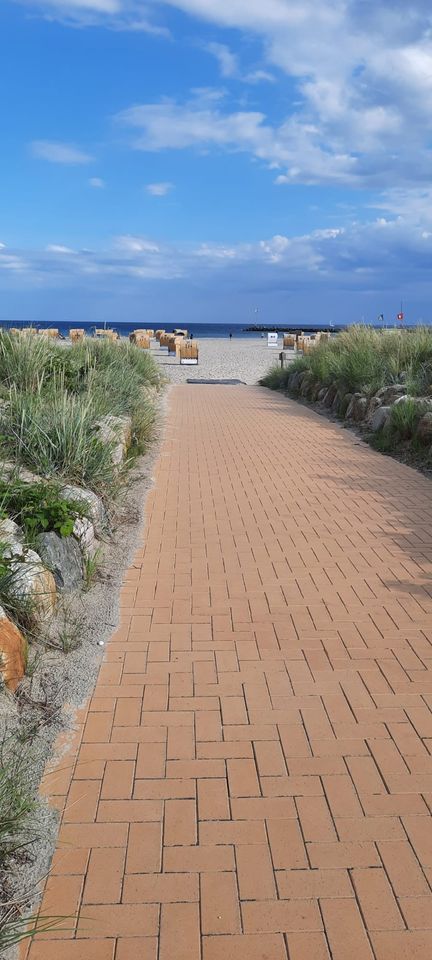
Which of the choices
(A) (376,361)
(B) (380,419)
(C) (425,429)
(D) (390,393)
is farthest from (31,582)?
(A) (376,361)

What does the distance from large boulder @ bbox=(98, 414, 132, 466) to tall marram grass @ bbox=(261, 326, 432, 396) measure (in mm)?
4780

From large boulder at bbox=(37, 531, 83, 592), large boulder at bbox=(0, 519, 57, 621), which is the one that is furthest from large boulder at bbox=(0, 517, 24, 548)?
large boulder at bbox=(37, 531, 83, 592)

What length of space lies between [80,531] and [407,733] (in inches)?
112

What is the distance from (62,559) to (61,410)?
2.61 m

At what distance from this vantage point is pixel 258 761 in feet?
11.1

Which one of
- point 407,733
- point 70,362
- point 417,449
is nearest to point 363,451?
point 417,449

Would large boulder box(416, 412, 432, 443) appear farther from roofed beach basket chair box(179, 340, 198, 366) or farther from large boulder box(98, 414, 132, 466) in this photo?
roofed beach basket chair box(179, 340, 198, 366)

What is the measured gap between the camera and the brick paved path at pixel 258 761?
2.56 metres

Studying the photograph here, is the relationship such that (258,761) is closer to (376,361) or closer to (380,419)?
(380,419)

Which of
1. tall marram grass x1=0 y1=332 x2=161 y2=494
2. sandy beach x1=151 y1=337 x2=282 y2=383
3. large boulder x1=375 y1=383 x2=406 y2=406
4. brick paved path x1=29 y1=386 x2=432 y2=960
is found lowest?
sandy beach x1=151 y1=337 x2=282 y2=383

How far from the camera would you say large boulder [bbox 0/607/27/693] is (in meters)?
3.79

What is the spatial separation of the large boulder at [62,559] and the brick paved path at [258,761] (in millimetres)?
417

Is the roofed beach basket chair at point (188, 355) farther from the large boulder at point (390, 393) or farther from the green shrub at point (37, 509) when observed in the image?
the green shrub at point (37, 509)

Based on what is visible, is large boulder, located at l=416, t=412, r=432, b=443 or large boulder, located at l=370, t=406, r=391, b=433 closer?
large boulder, located at l=416, t=412, r=432, b=443
